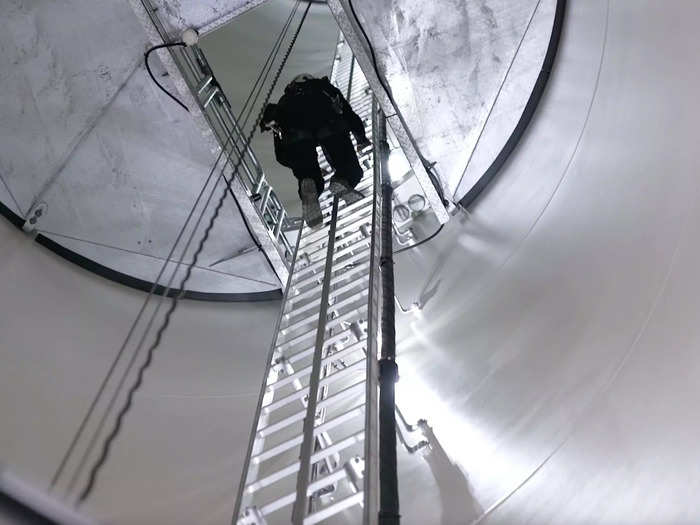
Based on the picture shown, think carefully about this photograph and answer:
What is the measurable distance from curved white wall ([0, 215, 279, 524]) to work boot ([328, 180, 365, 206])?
1.50 meters

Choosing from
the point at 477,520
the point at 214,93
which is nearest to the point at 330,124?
the point at 214,93

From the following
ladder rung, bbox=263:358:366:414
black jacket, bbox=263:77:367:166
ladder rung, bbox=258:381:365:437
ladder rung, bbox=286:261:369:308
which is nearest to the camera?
ladder rung, bbox=258:381:365:437

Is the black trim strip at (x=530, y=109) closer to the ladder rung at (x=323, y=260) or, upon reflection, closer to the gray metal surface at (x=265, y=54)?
the ladder rung at (x=323, y=260)

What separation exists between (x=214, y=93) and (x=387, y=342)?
10.1 ft

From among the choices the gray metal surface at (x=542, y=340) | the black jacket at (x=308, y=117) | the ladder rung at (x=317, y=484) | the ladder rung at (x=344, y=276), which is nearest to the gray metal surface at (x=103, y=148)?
the gray metal surface at (x=542, y=340)

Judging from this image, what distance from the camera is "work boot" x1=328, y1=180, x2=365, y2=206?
414 centimetres

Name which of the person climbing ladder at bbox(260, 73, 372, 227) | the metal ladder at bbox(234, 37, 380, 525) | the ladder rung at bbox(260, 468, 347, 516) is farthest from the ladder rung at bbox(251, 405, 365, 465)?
the person climbing ladder at bbox(260, 73, 372, 227)

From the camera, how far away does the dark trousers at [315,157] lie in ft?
14.6

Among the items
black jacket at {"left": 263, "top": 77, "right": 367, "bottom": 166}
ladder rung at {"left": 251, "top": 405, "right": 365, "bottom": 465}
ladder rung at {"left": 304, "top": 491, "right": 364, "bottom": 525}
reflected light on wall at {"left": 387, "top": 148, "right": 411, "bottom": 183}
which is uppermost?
reflected light on wall at {"left": 387, "top": 148, "right": 411, "bottom": 183}

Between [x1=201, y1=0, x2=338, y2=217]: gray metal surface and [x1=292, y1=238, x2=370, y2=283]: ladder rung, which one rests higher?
[x1=201, y1=0, x2=338, y2=217]: gray metal surface

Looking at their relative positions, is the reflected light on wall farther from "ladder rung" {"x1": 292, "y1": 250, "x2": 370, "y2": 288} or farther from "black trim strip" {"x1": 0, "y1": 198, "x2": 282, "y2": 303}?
"ladder rung" {"x1": 292, "y1": 250, "x2": 370, "y2": 288}

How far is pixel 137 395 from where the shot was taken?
4301mm

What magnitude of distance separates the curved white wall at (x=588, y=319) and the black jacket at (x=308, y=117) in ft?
4.02

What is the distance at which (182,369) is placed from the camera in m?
4.69
